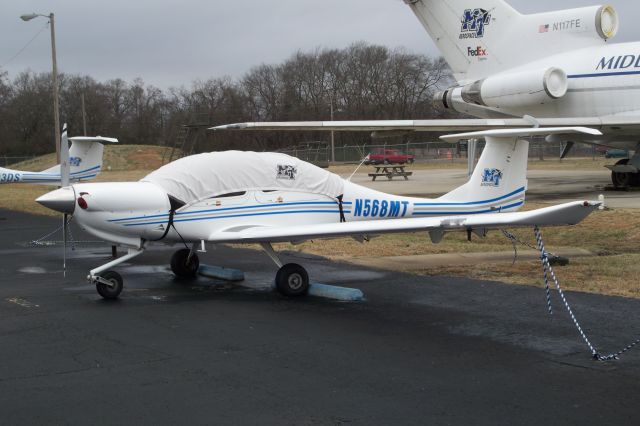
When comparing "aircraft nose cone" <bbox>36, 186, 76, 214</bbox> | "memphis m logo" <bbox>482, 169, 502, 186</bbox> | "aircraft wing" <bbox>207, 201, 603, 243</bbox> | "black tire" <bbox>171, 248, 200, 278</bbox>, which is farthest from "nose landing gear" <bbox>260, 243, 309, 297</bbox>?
"memphis m logo" <bbox>482, 169, 502, 186</bbox>

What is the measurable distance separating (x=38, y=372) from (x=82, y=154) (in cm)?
1997

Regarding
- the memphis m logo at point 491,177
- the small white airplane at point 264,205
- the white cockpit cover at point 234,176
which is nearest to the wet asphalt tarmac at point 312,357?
the small white airplane at point 264,205

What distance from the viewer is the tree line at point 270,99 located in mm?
93188

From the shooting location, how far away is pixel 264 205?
10.4 metres

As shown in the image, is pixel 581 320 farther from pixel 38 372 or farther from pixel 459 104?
pixel 459 104

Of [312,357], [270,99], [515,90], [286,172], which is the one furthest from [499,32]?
[270,99]

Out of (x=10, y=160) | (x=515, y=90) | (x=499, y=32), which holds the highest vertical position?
(x=499, y=32)

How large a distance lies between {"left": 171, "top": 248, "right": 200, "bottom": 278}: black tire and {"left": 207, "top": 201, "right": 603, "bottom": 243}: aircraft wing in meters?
1.66

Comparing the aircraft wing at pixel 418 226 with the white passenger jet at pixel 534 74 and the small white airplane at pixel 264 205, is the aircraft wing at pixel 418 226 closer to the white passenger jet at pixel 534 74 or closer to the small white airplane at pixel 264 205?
the small white airplane at pixel 264 205

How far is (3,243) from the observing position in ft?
57.6

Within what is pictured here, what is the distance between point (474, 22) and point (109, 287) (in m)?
25.3

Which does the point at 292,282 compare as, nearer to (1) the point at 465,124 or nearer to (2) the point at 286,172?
(2) the point at 286,172

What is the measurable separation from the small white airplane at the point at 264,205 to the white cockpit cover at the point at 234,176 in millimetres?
14

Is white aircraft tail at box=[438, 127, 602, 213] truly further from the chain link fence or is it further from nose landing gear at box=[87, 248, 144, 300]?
the chain link fence
